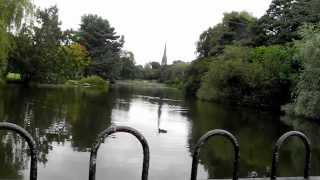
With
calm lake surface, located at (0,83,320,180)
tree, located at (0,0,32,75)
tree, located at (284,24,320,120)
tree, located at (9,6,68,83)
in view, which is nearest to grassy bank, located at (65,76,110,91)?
tree, located at (9,6,68,83)

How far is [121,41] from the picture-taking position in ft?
286

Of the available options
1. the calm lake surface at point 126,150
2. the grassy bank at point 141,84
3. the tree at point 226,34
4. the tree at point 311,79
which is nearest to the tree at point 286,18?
the tree at point 226,34

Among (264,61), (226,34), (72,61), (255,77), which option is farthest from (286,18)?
(72,61)

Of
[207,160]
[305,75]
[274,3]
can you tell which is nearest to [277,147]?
[207,160]

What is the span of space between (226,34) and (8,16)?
37.0m

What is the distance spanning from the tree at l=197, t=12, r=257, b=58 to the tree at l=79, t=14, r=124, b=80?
2047 centimetres

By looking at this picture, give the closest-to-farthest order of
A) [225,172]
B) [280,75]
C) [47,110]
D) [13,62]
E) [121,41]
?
1. [225,172]
2. [47,110]
3. [280,75]
4. [13,62]
5. [121,41]

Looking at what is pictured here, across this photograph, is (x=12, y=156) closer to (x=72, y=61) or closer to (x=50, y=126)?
(x=50, y=126)

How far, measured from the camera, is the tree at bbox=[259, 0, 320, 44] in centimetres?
4416

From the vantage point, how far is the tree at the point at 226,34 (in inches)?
2210

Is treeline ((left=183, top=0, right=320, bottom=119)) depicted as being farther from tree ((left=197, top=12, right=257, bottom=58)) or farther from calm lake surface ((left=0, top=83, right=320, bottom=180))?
calm lake surface ((left=0, top=83, right=320, bottom=180))

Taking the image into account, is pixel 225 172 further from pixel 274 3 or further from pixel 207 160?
pixel 274 3

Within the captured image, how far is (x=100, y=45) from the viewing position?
82500 mm

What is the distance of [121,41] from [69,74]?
76.8ft
